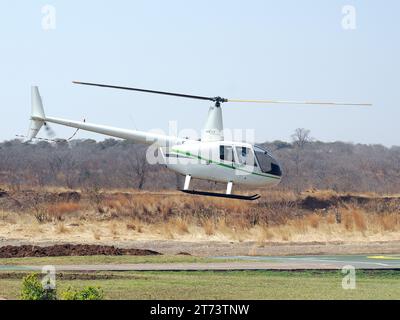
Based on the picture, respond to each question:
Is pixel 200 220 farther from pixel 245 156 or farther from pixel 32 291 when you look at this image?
pixel 32 291

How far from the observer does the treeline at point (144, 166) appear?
7538 centimetres

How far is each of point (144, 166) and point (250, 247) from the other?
1352 inches

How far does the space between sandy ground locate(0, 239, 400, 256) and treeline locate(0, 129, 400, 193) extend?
864 inches

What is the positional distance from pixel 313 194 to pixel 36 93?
85.0ft

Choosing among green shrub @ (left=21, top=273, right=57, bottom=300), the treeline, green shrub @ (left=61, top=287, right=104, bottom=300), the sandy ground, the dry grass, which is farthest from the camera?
the treeline

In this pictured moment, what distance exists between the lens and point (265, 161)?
4138 cm

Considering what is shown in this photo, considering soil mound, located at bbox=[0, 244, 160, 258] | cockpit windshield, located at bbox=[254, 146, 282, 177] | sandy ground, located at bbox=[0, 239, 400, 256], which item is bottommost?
sandy ground, located at bbox=[0, 239, 400, 256]

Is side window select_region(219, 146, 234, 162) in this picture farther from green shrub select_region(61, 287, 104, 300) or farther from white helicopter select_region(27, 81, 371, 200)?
green shrub select_region(61, 287, 104, 300)

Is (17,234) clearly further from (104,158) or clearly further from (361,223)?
(104,158)

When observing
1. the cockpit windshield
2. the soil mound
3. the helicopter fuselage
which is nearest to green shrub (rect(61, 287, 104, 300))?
the soil mound

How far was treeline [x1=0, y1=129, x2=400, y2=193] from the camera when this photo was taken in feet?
247

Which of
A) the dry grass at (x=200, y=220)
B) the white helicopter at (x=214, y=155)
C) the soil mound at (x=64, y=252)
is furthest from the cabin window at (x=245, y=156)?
the dry grass at (x=200, y=220)
